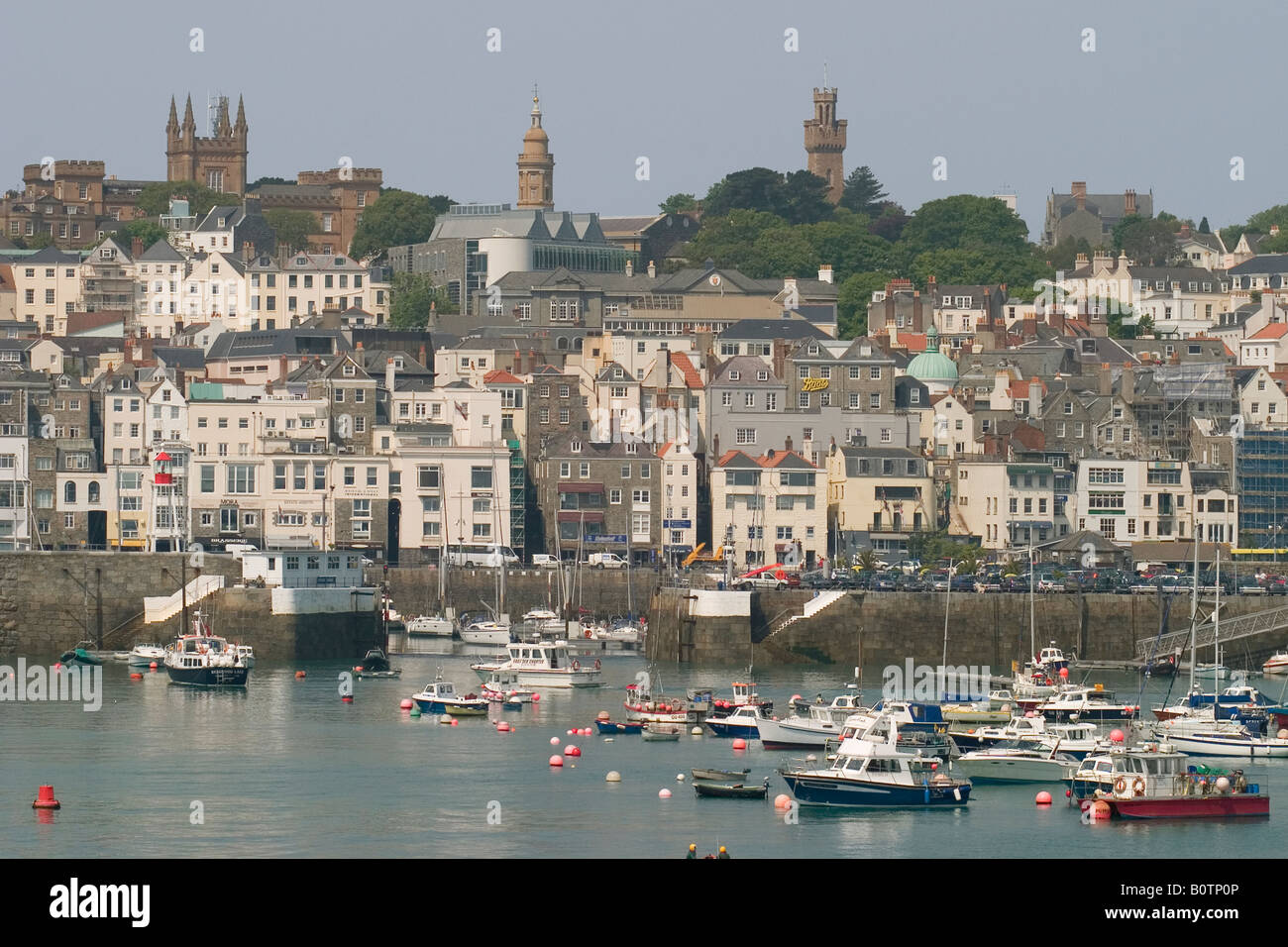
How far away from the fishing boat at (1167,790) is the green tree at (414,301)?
312 feet

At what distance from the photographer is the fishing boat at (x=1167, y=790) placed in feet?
165

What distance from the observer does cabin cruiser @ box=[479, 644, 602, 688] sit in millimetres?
77125

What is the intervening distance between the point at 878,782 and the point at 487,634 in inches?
1642

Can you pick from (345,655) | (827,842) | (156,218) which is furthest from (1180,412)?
(156,218)

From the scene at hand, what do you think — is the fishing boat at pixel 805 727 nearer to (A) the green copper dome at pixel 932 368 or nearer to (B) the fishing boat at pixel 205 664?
(B) the fishing boat at pixel 205 664

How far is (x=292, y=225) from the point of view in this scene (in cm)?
18250

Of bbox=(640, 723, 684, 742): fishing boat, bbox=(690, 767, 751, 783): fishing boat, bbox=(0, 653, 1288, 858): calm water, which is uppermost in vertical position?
bbox=(640, 723, 684, 742): fishing boat

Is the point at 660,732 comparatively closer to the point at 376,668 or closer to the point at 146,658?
the point at 376,668

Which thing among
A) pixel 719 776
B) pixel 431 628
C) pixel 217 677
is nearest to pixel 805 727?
pixel 719 776

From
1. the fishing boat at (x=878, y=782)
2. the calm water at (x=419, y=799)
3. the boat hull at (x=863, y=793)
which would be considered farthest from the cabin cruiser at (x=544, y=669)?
the boat hull at (x=863, y=793)

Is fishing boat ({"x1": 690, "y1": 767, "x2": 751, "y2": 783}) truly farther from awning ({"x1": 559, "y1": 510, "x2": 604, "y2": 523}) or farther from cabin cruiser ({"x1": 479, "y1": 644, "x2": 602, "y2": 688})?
awning ({"x1": 559, "y1": 510, "x2": 604, "y2": 523})

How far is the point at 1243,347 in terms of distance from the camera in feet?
464

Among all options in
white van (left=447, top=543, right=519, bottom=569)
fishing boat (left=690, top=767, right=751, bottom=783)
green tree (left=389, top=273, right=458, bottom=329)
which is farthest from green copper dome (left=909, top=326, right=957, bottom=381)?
fishing boat (left=690, top=767, right=751, bottom=783)

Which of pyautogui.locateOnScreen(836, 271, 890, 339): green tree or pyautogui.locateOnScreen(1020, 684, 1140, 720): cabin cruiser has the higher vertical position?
pyautogui.locateOnScreen(836, 271, 890, 339): green tree
